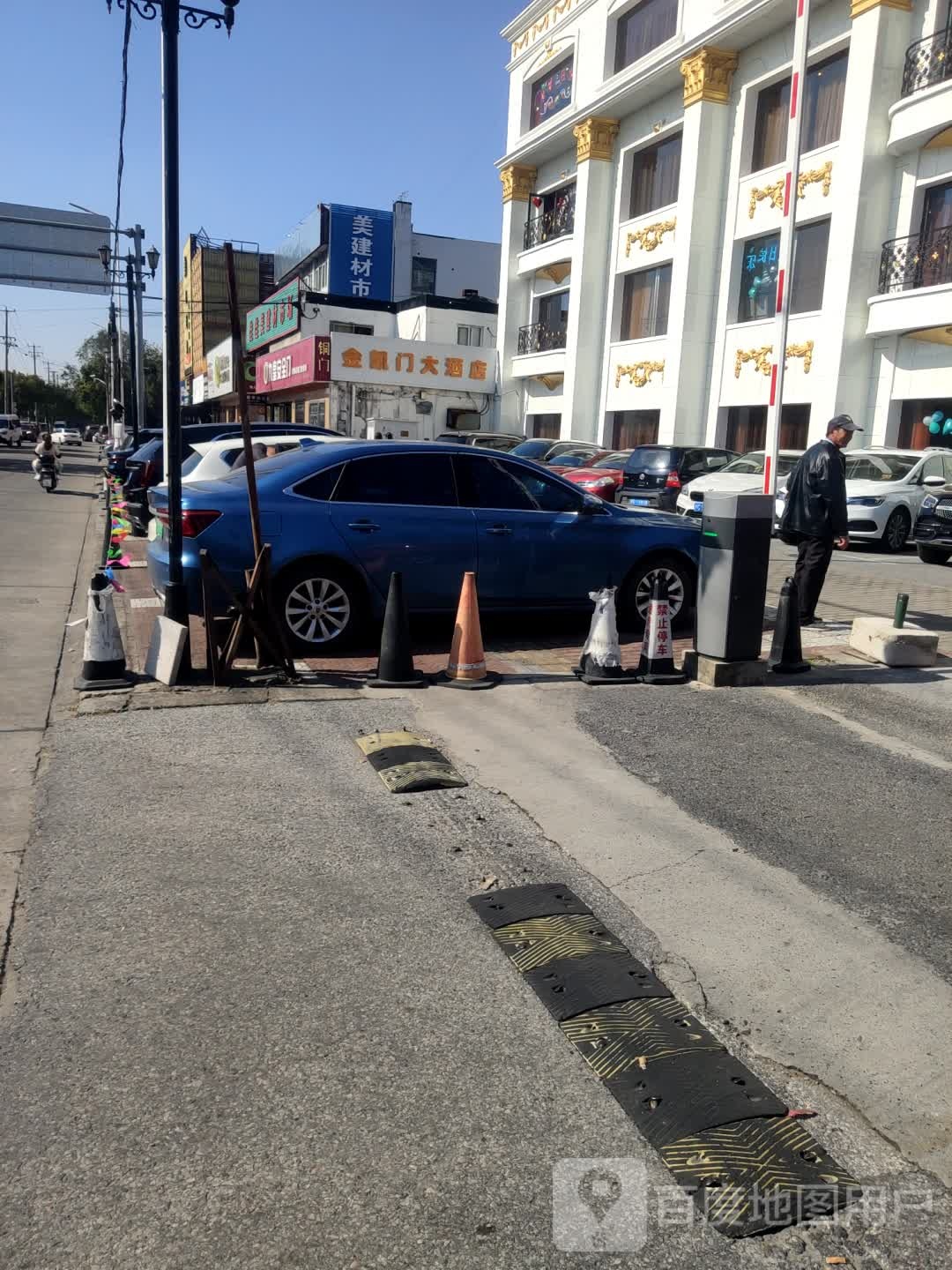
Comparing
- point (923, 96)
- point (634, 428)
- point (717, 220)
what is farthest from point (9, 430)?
point (923, 96)

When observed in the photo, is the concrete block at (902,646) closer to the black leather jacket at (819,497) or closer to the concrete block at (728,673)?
the black leather jacket at (819,497)

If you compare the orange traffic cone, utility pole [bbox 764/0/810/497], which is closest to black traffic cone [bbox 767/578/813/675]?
utility pole [bbox 764/0/810/497]

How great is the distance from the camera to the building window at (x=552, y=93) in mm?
35156

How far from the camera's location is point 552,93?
36.4m

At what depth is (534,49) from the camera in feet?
120

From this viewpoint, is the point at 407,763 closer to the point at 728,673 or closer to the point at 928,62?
the point at 728,673

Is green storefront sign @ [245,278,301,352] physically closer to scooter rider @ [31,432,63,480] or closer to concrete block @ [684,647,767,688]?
scooter rider @ [31,432,63,480]

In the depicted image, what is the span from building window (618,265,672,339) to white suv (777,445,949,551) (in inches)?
567

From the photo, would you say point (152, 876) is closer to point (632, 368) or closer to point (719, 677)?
point (719, 677)

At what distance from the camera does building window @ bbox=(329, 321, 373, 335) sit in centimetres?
4434

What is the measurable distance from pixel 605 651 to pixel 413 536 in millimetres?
1817

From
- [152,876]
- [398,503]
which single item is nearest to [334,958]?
[152,876]

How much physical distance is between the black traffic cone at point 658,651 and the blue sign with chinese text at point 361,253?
50.9 m

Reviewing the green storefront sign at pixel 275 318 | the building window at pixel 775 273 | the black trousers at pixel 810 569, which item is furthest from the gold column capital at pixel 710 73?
the black trousers at pixel 810 569
